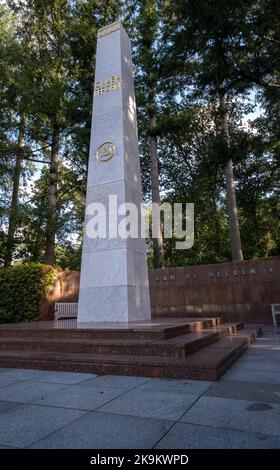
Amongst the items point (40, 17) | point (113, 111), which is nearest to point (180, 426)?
point (113, 111)

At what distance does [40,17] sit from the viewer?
1881 cm

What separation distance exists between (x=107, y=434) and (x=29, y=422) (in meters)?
0.83

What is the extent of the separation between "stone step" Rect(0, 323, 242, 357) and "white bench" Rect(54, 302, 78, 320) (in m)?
5.88

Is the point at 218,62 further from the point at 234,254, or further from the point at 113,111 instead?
the point at 234,254

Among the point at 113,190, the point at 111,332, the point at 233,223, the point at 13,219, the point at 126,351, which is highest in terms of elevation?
the point at 13,219

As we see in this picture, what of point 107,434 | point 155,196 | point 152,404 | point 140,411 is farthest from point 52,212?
point 107,434

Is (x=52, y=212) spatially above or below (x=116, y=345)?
above

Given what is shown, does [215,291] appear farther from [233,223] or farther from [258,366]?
[258,366]

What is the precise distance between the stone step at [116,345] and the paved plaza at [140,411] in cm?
66

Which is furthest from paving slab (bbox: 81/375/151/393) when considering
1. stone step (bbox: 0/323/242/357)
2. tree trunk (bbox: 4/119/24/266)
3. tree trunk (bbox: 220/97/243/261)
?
tree trunk (bbox: 4/119/24/266)

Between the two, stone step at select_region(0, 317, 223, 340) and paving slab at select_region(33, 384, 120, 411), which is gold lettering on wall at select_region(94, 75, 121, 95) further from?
paving slab at select_region(33, 384, 120, 411)

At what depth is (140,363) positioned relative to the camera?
4.96 m

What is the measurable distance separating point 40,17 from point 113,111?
42.4ft

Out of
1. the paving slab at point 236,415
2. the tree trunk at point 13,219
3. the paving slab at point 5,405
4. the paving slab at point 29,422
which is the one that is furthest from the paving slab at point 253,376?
the tree trunk at point 13,219
